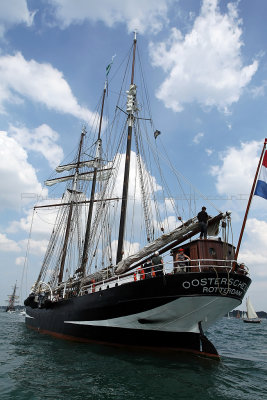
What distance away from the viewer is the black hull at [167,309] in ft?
42.2

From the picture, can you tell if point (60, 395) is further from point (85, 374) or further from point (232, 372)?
point (232, 372)

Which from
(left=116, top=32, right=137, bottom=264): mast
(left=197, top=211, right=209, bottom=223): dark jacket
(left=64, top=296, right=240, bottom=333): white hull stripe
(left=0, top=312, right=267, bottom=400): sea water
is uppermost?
(left=116, top=32, right=137, bottom=264): mast

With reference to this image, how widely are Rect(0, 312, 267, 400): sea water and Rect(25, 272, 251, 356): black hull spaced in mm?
677

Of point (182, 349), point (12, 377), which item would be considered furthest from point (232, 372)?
point (12, 377)

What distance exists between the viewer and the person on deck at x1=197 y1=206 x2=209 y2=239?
14.9 meters

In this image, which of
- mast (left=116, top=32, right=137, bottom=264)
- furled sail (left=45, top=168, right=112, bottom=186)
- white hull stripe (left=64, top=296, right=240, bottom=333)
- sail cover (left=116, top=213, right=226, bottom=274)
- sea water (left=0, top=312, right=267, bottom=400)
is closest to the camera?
sea water (left=0, top=312, right=267, bottom=400)

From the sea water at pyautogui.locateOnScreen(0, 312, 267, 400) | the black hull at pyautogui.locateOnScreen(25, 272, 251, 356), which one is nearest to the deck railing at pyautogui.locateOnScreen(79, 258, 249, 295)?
the black hull at pyautogui.locateOnScreen(25, 272, 251, 356)

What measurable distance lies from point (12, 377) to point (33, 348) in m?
6.98

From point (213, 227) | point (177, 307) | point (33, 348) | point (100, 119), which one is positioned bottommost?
point (33, 348)

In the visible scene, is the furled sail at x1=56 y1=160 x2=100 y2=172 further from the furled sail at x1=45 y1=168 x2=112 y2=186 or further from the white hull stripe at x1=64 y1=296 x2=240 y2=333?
the white hull stripe at x1=64 y1=296 x2=240 y2=333

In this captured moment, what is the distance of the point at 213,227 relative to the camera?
15.5 m

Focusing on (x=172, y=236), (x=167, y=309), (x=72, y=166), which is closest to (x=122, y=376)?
(x=167, y=309)

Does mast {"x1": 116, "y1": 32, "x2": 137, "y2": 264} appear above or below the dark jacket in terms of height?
above

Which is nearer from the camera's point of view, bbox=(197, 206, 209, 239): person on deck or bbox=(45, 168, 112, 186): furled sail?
bbox=(197, 206, 209, 239): person on deck
